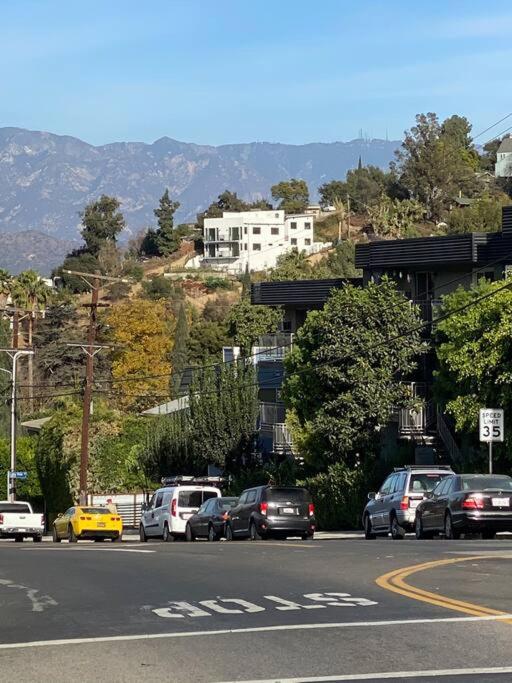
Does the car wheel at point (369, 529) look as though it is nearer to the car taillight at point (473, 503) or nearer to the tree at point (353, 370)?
the car taillight at point (473, 503)

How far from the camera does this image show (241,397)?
2463 inches

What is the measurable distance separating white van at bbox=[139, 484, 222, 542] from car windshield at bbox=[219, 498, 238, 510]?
2764mm

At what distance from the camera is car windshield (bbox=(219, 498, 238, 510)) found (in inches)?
1523

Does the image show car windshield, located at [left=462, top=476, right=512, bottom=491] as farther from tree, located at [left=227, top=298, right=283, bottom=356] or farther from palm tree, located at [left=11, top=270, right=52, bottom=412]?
palm tree, located at [left=11, top=270, right=52, bottom=412]

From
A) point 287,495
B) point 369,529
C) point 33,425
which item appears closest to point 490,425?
point 369,529

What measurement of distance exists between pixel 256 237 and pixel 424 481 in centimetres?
13064

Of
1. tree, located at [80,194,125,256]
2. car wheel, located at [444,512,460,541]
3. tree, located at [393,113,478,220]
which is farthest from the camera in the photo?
tree, located at [80,194,125,256]

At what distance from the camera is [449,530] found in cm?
3091

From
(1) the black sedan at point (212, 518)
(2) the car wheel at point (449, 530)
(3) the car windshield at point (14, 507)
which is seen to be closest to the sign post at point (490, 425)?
(2) the car wheel at point (449, 530)

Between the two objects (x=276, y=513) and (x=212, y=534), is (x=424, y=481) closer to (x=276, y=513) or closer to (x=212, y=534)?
(x=276, y=513)

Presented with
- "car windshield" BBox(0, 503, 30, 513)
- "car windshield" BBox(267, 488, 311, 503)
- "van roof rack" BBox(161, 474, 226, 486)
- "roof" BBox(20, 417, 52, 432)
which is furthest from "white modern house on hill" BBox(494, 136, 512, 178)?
"car windshield" BBox(267, 488, 311, 503)

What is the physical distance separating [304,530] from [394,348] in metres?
16.1

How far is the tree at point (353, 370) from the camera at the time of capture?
166 ft

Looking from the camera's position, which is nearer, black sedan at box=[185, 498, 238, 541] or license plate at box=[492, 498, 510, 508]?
license plate at box=[492, 498, 510, 508]
